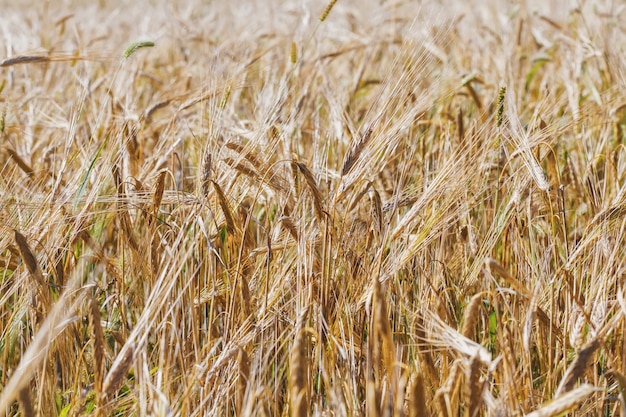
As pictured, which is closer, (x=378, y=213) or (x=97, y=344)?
(x=97, y=344)

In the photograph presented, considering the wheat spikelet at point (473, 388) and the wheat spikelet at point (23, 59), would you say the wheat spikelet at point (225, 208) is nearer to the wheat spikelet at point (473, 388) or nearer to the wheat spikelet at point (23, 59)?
the wheat spikelet at point (473, 388)

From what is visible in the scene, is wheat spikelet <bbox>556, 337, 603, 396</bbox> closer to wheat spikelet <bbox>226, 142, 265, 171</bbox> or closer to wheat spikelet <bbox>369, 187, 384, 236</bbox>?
wheat spikelet <bbox>369, 187, 384, 236</bbox>

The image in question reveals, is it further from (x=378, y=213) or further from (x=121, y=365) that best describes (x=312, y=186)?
(x=121, y=365)

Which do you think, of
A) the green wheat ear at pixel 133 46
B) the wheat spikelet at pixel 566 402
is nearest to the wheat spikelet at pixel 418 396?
the wheat spikelet at pixel 566 402

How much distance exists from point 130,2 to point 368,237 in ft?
24.4

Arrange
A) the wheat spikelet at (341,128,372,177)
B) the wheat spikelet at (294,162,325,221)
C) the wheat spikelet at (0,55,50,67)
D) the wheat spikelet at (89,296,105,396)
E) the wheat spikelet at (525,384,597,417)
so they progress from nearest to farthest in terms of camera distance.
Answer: the wheat spikelet at (525,384,597,417), the wheat spikelet at (89,296,105,396), the wheat spikelet at (294,162,325,221), the wheat spikelet at (341,128,372,177), the wheat spikelet at (0,55,50,67)

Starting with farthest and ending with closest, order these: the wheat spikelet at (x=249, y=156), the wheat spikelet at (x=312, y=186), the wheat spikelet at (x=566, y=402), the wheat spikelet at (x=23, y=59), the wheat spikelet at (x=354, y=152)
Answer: the wheat spikelet at (x=23, y=59) < the wheat spikelet at (x=249, y=156) < the wheat spikelet at (x=354, y=152) < the wheat spikelet at (x=312, y=186) < the wheat spikelet at (x=566, y=402)

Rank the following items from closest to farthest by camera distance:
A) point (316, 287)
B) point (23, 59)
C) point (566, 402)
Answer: point (566, 402)
point (316, 287)
point (23, 59)

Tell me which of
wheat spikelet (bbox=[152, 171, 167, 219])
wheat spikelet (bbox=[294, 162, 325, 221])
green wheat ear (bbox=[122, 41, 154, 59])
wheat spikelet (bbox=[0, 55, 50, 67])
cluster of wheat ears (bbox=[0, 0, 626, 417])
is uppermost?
green wheat ear (bbox=[122, 41, 154, 59])

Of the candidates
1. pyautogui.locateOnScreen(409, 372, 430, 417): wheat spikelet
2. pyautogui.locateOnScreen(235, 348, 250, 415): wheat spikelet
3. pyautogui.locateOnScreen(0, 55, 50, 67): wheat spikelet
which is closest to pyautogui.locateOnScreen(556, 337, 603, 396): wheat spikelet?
pyautogui.locateOnScreen(409, 372, 430, 417): wheat spikelet

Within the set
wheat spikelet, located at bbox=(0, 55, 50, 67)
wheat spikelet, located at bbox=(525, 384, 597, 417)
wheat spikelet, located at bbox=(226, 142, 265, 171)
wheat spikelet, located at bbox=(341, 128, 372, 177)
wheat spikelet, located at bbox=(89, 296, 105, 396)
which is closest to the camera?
wheat spikelet, located at bbox=(525, 384, 597, 417)

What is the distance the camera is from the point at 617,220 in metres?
1.23

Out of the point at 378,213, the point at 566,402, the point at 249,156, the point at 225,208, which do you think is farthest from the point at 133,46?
the point at 566,402

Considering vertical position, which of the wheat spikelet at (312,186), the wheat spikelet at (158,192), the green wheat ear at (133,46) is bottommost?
the wheat spikelet at (158,192)
